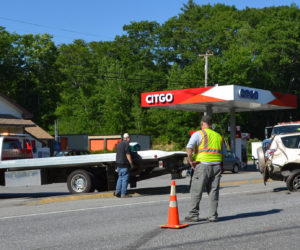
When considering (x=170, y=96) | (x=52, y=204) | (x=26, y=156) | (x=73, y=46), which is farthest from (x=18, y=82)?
(x=52, y=204)

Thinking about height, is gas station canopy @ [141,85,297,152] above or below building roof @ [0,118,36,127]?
above

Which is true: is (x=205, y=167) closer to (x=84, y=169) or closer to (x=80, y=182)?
(x=84, y=169)

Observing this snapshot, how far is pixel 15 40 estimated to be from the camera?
188 ft

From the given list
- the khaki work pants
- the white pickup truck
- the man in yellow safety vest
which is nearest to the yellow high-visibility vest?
the man in yellow safety vest

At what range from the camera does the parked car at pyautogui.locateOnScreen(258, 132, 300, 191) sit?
15.6m

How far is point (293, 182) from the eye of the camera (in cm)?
1553

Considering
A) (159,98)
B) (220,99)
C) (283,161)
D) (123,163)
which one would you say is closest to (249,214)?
(123,163)

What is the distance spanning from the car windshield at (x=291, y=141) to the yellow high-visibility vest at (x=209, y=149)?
682 cm

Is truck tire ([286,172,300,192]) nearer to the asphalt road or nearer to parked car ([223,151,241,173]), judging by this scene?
the asphalt road

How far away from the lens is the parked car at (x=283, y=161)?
51.3ft

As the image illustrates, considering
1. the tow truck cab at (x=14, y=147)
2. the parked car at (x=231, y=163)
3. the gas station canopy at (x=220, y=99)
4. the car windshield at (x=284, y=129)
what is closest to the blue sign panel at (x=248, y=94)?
the gas station canopy at (x=220, y=99)

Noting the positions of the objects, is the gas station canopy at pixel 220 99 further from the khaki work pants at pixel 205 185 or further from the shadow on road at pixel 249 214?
the khaki work pants at pixel 205 185

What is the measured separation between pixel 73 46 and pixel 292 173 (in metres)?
77.1

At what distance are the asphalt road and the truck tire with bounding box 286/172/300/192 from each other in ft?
2.14
